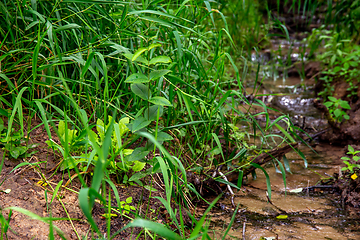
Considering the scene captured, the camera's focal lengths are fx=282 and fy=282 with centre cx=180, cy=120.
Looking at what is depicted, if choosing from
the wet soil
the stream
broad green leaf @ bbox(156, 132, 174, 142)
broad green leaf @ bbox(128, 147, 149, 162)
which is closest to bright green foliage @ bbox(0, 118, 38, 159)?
the wet soil

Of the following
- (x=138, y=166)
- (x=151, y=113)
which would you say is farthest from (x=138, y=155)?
(x=151, y=113)

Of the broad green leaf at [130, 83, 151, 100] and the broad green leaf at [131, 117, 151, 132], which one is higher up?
the broad green leaf at [130, 83, 151, 100]

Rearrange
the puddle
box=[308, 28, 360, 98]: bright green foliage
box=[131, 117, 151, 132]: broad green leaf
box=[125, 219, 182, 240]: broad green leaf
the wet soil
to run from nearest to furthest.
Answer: box=[125, 219, 182, 240]: broad green leaf, the wet soil, box=[131, 117, 151, 132]: broad green leaf, the puddle, box=[308, 28, 360, 98]: bright green foliage

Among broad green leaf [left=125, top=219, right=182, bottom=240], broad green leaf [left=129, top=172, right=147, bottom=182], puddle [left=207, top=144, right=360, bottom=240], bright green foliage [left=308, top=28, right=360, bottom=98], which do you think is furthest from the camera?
bright green foliage [left=308, top=28, right=360, bottom=98]

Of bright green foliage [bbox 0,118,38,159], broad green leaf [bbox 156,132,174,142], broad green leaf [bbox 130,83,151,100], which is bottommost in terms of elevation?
bright green foliage [bbox 0,118,38,159]

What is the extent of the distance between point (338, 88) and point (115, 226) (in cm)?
337

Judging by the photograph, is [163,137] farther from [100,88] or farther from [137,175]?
[100,88]

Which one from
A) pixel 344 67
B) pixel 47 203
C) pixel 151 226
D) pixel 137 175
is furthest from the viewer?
pixel 344 67

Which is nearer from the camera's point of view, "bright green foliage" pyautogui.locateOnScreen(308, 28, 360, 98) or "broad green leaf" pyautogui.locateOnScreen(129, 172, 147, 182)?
"broad green leaf" pyautogui.locateOnScreen(129, 172, 147, 182)

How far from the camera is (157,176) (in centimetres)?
173

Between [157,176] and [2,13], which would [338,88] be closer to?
[157,176]

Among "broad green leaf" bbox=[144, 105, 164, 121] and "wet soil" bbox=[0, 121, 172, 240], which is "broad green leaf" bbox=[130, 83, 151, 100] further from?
"wet soil" bbox=[0, 121, 172, 240]

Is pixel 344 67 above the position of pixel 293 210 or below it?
above

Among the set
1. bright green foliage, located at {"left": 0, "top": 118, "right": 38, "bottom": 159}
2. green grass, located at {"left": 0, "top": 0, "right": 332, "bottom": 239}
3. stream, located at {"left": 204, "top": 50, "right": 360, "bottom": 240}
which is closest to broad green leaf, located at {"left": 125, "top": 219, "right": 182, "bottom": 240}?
green grass, located at {"left": 0, "top": 0, "right": 332, "bottom": 239}
